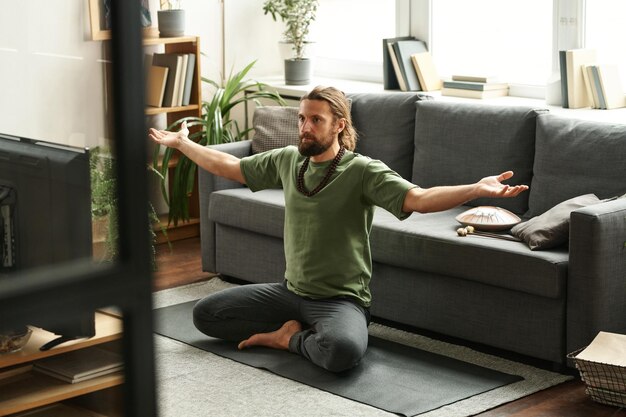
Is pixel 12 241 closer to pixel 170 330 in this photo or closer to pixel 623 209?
pixel 623 209

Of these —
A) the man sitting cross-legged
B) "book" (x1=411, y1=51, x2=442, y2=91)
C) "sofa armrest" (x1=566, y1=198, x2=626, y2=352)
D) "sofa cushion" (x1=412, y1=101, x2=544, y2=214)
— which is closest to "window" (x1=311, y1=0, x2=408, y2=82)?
"book" (x1=411, y1=51, x2=442, y2=91)

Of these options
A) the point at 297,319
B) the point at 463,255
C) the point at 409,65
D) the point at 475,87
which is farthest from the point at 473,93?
the point at 297,319

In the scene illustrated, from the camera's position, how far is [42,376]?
799 mm

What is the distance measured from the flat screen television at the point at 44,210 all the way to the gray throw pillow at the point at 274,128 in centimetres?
418

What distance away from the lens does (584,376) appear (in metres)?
3.39

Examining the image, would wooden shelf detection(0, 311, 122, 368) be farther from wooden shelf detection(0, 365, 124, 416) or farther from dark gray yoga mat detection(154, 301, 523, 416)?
dark gray yoga mat detection(154, 301, 523, 416)

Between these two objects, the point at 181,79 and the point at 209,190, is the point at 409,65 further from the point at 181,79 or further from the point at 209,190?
the point at 209,190

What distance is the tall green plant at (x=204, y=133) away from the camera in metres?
5.51

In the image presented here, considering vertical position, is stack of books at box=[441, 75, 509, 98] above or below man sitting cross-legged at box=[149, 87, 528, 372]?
above

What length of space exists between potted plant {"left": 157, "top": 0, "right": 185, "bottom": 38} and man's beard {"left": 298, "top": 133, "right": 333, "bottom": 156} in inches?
77.2

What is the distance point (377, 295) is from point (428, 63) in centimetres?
182

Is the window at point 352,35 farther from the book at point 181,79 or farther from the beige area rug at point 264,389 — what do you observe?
the beige area rug at point 264,389

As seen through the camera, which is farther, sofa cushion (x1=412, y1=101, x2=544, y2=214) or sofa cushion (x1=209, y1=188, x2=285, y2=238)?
sofa cushion (x1=209, y1=188, x2=285, y2=238)

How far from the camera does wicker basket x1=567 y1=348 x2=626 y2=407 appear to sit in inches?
131
